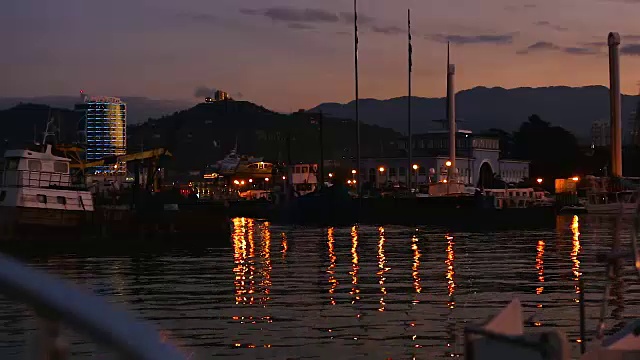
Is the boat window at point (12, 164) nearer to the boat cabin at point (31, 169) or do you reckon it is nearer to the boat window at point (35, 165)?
the boat cabin at point (31, 169)

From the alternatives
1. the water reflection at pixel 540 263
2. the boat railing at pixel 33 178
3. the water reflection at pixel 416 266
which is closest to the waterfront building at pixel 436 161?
the water reflection at pixel 416 266

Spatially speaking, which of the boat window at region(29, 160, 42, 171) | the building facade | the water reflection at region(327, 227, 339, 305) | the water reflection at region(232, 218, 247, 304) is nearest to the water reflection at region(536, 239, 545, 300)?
the water reflection at region(327, 227, 339, 305)

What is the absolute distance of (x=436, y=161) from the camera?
140 m

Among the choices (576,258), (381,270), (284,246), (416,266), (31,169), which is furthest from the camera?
(31,169)

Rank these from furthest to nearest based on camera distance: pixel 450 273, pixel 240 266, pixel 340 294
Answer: pixel 240 266, pixel 450 273, pixel 340 294

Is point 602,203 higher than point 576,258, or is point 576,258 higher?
point 602,203

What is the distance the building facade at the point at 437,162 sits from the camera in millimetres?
140875

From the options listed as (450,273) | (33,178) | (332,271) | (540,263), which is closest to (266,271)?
(332,271)

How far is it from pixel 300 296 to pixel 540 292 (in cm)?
563

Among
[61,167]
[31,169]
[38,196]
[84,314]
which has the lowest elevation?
[84,314]

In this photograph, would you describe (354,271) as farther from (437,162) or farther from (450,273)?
(437,162)

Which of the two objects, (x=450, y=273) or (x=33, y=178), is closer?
(x=450, y=273)

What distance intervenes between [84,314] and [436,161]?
454 feet

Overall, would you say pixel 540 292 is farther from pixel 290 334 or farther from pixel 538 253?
pixel 538 253
